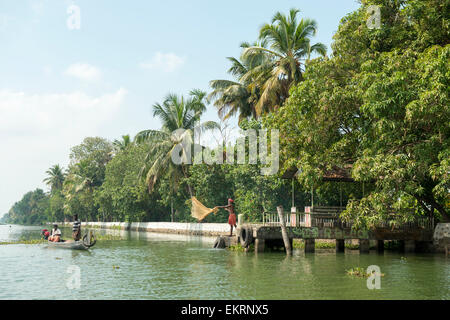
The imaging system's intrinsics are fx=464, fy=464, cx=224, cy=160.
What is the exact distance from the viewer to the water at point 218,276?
11.9 meters

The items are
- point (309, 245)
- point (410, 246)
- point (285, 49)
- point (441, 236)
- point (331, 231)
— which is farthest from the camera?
point (285, 49)

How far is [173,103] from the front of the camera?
1656 inches

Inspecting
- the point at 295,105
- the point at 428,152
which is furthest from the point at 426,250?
the point at 295,105

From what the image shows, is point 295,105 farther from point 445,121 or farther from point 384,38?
point 445,121

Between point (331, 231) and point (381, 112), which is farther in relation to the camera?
point (331, 231)

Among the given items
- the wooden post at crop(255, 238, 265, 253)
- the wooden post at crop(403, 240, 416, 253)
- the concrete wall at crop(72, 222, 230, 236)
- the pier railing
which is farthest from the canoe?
the wooden post at crop(403, 240, 416, 253)

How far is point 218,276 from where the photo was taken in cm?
1496

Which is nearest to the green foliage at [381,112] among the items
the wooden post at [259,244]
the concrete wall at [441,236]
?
the concrete wall at [441,236]

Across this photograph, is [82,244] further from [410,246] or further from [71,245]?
[410,246]

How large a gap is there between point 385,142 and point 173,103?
2651 centimetres

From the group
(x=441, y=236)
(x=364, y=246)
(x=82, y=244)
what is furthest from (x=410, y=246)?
(x=82, y=244)

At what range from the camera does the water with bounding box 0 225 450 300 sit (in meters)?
11.9

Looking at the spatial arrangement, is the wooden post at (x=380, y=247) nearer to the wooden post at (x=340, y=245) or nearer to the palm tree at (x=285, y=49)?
the wooden post at (x=340, y=245)

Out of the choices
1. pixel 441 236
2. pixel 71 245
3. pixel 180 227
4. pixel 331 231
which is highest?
pixel 331 231
